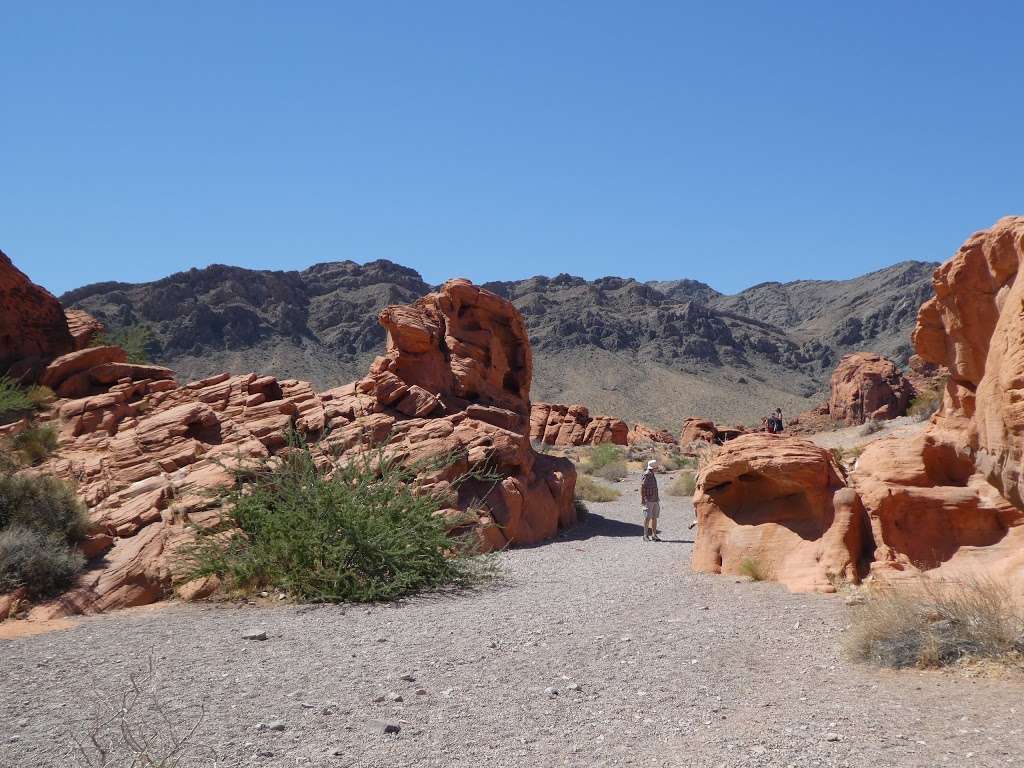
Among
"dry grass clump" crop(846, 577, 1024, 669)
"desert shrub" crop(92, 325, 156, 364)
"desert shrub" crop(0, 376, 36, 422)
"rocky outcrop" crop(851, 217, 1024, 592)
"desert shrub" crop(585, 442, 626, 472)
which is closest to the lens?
"dry grass clump" crop(846, 577, 1024, 669)

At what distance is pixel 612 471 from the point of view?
29359mm

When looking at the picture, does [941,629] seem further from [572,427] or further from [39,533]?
[572,427]

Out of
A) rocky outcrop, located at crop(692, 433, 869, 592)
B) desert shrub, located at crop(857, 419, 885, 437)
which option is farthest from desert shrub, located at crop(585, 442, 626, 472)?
rocky outcrop, located at crop(692, 433, 869, 592)

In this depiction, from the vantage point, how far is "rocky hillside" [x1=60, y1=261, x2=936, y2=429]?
236 ft

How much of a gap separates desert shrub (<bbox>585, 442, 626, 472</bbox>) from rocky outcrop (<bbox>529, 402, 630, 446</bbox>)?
649 centimetres

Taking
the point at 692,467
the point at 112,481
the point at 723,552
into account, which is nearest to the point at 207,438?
the point at 112,481

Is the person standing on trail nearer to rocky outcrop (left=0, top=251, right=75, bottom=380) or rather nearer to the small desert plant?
the small desert plant

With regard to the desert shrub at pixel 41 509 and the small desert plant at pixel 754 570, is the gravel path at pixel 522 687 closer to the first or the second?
the small desert plant at pixel 754 570

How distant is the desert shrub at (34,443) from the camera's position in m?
14.5

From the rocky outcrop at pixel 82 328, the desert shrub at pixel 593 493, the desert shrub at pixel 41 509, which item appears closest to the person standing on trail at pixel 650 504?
the desert shrub at pixel 593 493

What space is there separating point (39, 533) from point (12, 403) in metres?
6.08

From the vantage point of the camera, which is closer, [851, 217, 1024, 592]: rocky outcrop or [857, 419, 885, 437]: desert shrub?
[851, 217, 1024, 592]: rocky outcrop

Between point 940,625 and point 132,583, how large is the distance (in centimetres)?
855

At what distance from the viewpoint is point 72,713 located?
600cm
